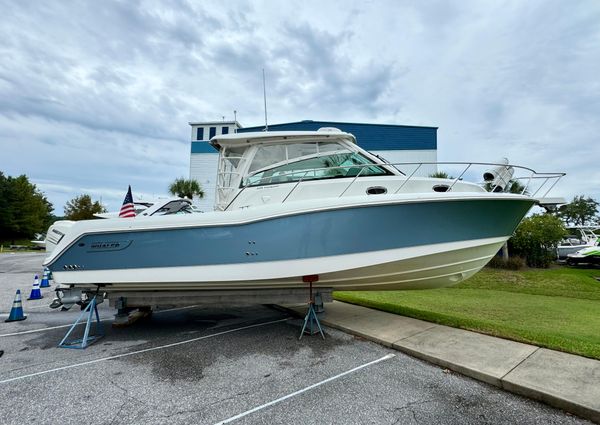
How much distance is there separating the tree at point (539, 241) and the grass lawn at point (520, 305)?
4.51ft

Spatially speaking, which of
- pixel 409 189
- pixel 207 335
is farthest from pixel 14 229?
pixel 409 189

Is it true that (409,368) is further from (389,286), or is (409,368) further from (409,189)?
(409,189)

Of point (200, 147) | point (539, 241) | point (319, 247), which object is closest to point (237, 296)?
point (319, 247)

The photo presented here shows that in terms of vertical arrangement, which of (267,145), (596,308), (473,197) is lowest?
(596,308)

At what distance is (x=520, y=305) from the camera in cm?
887

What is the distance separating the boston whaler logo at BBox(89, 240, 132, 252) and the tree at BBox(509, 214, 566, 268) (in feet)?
60.8

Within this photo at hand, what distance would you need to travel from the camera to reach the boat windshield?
487 centimetres

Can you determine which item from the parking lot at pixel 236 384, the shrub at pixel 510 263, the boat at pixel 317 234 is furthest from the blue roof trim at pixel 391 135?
the parking lot at pixel 236 384

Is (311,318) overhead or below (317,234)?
below

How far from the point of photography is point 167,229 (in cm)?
449

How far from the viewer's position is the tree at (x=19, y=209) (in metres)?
37.2

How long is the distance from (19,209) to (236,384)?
48.4 m

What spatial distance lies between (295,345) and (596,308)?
29.7ft

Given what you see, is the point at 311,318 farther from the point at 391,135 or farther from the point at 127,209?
the point at 391,135
